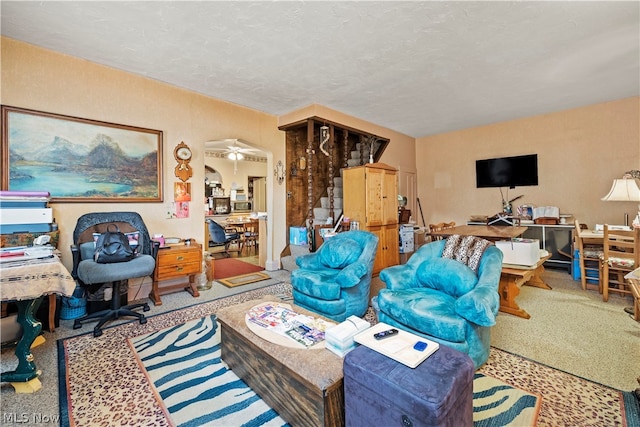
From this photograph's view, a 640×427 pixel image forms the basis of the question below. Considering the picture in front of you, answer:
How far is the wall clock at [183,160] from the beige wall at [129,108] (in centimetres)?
7

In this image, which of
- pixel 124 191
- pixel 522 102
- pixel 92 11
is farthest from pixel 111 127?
pixel 522 102

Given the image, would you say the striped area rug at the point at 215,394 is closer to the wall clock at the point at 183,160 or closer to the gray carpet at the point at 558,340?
the gray carpet at the point at 558,340

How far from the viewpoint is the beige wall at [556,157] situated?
4.68m

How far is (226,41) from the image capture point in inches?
110

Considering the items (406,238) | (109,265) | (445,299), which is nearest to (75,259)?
(109,265)

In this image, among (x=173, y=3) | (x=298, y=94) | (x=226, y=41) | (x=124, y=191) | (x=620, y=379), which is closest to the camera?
(x=620, y=379)

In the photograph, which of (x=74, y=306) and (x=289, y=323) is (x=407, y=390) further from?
(x=74, y=306)

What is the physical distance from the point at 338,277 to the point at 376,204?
6.94 feet

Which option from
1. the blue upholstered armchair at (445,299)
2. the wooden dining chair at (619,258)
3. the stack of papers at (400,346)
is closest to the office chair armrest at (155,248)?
the blue upholstered armchair at (445,299)

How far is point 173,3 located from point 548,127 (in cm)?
633

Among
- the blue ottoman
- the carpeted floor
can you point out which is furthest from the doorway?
the blue ottoman

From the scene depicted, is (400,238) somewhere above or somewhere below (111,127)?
below

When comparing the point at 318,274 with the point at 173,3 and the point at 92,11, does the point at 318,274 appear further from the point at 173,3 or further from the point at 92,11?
the point at 92,11

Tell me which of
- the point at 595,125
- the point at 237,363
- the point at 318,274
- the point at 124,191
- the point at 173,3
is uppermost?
the point at 173,3
